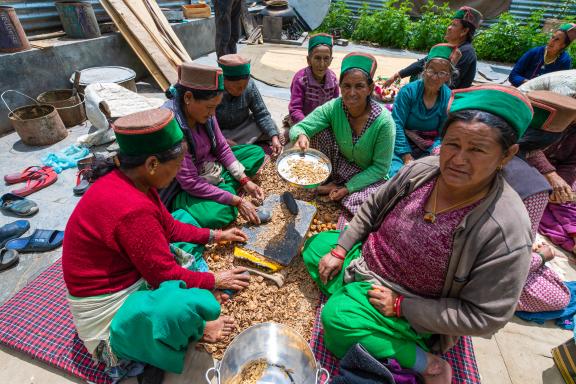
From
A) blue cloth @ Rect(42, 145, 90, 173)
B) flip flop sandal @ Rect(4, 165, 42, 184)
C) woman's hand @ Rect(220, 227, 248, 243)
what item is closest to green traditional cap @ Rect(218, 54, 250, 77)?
woman's hand @ Rect(220, 227, 248, 243)

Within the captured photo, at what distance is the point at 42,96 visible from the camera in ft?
14.3

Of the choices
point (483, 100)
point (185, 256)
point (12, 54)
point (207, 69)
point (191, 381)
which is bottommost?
point (191, 381)

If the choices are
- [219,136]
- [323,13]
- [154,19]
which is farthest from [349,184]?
[323,13]

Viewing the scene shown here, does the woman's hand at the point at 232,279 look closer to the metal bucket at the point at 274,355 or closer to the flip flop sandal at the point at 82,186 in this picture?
the metal bucket at the point at 274,355

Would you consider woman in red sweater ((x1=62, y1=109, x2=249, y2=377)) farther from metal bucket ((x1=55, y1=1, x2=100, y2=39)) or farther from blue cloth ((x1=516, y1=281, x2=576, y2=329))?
metal bucket ((x1=55, y1=1, x2=100, y2=39))

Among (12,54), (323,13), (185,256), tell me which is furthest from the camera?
(323,13)

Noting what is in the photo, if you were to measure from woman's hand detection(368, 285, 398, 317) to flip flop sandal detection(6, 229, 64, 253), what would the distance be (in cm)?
256

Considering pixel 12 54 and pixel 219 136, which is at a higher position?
pixel 12 54

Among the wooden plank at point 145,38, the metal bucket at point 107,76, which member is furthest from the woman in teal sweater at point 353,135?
the wooden plank at point 145,38

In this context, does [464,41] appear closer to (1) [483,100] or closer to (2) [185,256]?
(1) [483,100]

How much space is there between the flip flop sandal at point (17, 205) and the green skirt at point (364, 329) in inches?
113

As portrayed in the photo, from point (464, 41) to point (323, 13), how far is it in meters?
7.64

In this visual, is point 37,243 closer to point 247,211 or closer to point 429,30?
point 247,211

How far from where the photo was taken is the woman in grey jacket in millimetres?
1397
